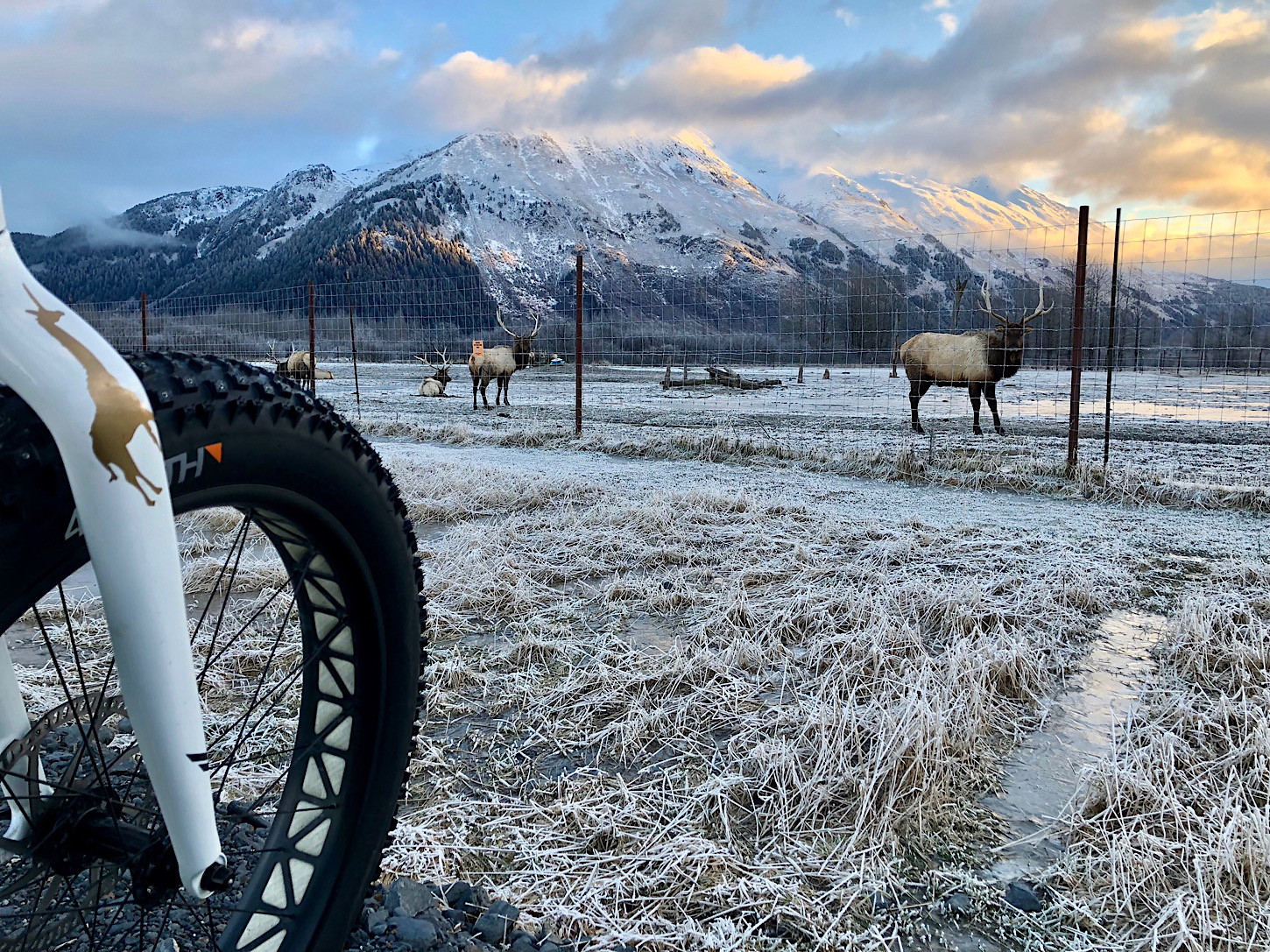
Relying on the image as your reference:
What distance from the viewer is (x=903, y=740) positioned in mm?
2039

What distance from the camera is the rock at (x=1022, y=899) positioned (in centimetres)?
161

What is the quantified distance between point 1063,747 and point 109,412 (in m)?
2.51

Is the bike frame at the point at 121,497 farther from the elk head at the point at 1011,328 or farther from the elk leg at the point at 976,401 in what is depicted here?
the elk head at the point at 1011,328

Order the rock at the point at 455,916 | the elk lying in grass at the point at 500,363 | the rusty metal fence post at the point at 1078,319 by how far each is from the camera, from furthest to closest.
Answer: the elk lying in grass at the point at 500,363 < the rusty metal fence post at the point at 1078,319 < the rock at the point at 455,916

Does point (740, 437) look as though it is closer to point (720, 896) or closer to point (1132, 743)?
point (1132, 743)

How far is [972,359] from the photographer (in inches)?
374

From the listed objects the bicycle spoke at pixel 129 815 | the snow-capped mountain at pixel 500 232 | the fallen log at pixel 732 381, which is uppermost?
the snow-capped mountain at pixel 500 232

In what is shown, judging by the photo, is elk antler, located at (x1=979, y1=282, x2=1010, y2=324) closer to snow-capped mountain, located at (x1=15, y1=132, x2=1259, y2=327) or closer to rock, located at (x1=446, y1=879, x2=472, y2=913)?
rock, located at (x1=446, y1=879, x2=472, y2=913)

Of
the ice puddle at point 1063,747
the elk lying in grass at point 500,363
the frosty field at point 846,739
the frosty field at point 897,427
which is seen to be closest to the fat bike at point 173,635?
the frosty field at point 846,739

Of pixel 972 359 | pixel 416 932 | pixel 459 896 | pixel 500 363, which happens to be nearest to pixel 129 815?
pixel 416 932

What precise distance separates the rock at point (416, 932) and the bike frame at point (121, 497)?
75 centimetres

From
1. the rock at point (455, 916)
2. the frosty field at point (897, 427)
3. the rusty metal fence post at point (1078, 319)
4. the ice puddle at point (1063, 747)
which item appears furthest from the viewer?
the frosty field at point (897, 427)

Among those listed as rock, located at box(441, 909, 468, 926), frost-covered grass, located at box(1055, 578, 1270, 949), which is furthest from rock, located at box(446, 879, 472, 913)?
frost-covered grass, located at box(1055, 578, 1270, 949)

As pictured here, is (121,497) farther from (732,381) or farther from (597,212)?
(597,212)
